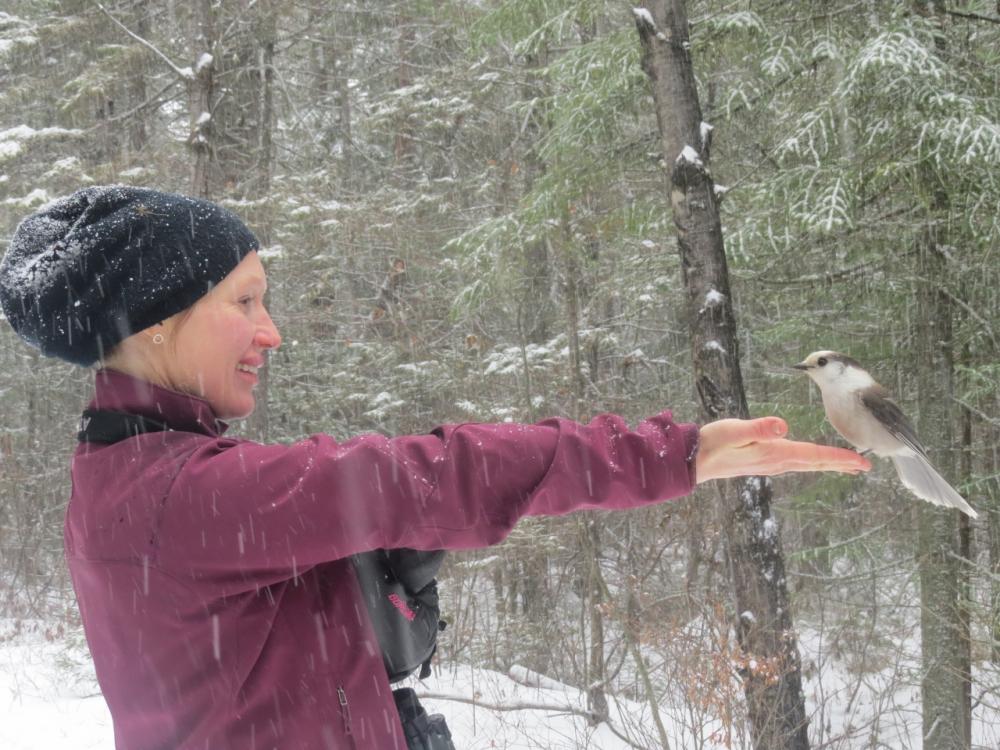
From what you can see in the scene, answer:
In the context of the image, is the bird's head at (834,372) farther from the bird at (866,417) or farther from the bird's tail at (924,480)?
the bird's tail at (924,480)

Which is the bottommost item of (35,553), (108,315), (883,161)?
(35,553)

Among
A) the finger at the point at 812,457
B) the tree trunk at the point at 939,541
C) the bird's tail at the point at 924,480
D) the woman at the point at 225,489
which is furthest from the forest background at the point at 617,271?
the woman at the point at 225,489

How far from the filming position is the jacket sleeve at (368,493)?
1092mm

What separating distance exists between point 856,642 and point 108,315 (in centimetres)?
875

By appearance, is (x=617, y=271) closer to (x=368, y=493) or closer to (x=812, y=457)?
(x=812, y=457)

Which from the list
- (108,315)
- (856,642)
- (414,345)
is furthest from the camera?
(414,345)

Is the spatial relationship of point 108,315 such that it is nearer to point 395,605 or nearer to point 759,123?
point 395,605

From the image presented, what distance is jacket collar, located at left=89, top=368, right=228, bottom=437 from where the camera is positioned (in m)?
1.29

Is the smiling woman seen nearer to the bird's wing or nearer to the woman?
the woman

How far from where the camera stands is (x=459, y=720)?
268 inches

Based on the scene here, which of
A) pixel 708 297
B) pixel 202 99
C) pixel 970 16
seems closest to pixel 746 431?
pixel 708 297

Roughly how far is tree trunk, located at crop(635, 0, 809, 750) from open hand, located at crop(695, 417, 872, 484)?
170 inches

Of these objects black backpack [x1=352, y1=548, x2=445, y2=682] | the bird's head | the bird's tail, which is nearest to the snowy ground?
the bird's tail

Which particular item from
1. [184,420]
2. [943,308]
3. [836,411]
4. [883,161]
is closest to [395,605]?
[184,420]
